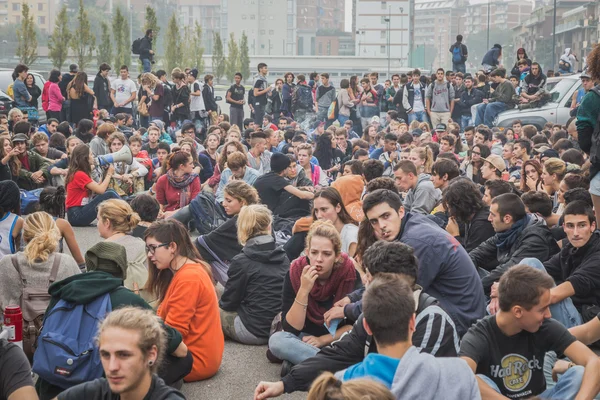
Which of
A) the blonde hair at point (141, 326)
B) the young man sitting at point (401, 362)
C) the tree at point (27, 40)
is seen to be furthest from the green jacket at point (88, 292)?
the tree at point (27, 40)

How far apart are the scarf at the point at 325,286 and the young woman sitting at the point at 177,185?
237 inches

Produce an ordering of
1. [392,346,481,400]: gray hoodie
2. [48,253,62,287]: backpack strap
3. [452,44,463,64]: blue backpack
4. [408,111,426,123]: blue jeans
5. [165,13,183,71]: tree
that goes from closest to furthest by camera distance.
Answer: [392,346,481,400]: gray hoodie → [48,253,62,287]: backpack strap → [408,111,426,123]: blue jeans → [452,44,463,64]: blue backpack → [165,13,183,71]: tree

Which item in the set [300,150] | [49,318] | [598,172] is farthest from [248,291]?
[300,150]

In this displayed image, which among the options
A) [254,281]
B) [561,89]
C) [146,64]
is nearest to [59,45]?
[146,64]

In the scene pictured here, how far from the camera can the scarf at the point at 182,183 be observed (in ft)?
42.1

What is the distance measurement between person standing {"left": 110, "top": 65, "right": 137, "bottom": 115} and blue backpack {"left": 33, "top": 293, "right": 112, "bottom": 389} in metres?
19.1

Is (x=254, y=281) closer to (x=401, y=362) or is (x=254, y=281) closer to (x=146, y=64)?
(x=401, y=362)

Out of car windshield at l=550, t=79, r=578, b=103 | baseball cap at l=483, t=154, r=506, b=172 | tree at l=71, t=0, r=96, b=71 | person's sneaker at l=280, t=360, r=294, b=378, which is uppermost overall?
tree at l=71, t=0, r=96, b=71

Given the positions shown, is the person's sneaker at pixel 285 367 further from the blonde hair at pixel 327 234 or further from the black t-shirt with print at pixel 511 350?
the black t-shirt with print at pixel 511 350

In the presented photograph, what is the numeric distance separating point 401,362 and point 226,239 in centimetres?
530

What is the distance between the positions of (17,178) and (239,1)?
13669 centimetres

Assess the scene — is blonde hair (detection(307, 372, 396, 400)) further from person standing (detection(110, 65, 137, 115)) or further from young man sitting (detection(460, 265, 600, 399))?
person standing (detection(110, 65, 137, 115))

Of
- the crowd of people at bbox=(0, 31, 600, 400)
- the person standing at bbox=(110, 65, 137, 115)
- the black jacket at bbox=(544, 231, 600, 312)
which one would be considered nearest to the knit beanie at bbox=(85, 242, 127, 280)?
the crowd of people at bbox=(0, 31, 600, 400)

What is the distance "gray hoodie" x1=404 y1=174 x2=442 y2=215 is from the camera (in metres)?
10.7
